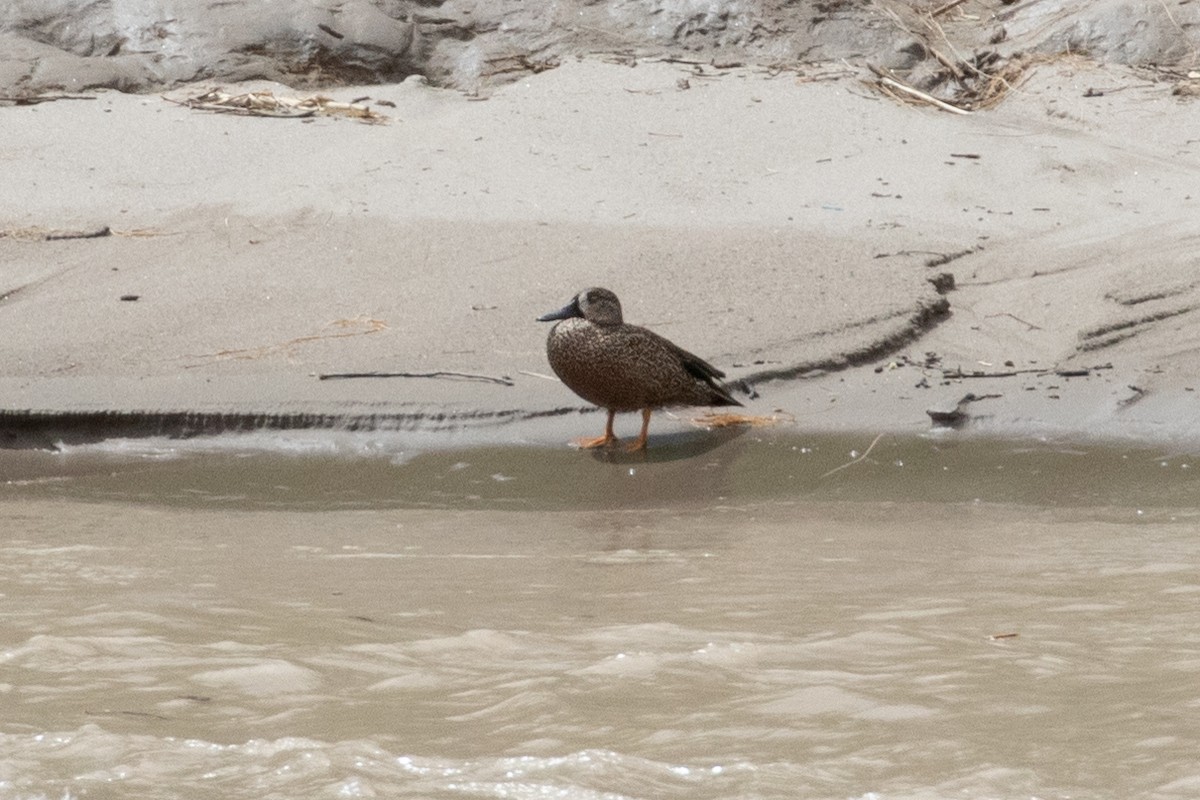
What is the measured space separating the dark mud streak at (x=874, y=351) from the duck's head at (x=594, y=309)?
0.63 metres

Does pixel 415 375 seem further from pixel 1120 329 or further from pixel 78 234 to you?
pixel 1120 329

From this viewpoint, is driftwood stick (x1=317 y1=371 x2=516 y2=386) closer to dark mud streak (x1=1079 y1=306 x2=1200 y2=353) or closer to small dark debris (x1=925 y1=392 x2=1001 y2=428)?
small dark debris (x1=925 y1=392 x2=1001 y2=428)

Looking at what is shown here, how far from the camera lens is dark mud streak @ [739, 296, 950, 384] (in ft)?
21.0

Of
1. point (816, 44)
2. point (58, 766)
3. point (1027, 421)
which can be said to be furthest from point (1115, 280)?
point (58, 766)

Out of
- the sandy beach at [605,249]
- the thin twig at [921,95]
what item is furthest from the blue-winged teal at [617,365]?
the thin twig at [921,95]

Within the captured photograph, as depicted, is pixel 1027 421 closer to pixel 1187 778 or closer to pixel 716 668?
pixel 716 668

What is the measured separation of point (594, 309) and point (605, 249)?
1.53 m

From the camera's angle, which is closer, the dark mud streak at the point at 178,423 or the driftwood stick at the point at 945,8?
the dark mud streak at the point at 178,423

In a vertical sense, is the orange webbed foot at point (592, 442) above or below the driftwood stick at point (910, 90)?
below

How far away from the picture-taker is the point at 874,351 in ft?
21.5

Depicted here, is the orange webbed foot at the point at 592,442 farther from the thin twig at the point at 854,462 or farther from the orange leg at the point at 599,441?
the thin twig at the point at 854,462

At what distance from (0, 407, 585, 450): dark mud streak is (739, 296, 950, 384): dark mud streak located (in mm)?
1032

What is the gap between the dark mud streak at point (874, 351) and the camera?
21.0ft

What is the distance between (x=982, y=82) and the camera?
1049 centimetres
